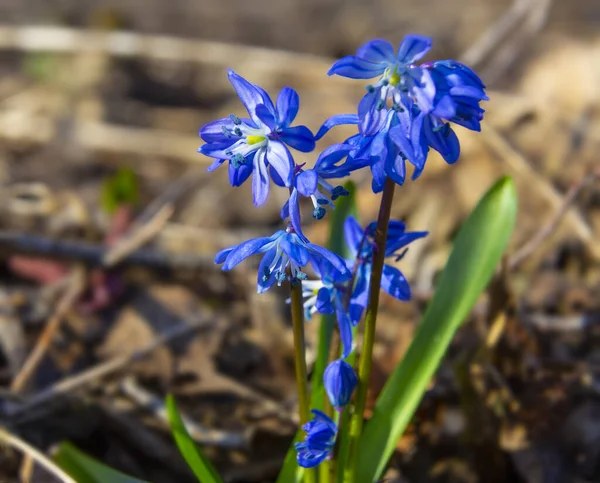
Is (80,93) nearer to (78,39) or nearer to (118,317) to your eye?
(78,39)

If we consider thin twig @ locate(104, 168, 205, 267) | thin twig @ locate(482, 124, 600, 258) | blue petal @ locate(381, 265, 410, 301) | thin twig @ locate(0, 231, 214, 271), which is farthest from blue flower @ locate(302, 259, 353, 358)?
thin twig @ locate(482, 124, 600, 258)

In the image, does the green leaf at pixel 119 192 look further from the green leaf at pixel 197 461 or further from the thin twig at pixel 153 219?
the green leaf at pixel 197 461

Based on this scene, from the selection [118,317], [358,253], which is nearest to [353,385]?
[358,253]

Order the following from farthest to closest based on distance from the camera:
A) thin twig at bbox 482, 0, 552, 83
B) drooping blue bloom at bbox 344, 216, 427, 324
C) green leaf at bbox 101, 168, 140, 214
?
thin twig at bbox 482, 0, 552, 83 < green leaf at bbox 101, 168, 140, 214 < drooping blue bloom at bbox 344, 216, 427, 324

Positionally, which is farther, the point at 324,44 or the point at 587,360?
the point at 324,44

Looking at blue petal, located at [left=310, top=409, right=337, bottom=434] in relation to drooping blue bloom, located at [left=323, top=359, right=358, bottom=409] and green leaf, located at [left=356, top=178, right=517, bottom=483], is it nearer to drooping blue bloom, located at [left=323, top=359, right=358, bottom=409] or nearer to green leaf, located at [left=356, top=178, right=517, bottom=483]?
drooping blue bloom, located at [left=323, top=359, right=358, bottom=409]

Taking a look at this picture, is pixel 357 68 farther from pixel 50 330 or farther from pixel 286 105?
pixel 50 330

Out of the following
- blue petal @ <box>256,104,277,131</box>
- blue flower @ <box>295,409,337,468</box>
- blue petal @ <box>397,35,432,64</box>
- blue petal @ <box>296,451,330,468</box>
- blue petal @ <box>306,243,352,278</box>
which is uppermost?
blue petal @ <box>397,35,432,64</box>

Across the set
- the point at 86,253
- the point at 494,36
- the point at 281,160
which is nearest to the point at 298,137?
the point at 281,160
